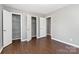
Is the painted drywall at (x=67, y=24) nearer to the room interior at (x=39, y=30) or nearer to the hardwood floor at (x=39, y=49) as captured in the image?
the room interior at (x=39, y=30)

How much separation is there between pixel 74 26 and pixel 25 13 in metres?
3.10

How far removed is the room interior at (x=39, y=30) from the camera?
11.3 ft

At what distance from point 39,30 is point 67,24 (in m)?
2.55

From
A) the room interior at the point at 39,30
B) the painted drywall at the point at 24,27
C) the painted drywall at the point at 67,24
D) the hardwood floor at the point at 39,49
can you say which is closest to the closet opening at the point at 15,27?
the room interior at the point at 39,30

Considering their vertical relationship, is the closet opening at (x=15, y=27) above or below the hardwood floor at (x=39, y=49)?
above

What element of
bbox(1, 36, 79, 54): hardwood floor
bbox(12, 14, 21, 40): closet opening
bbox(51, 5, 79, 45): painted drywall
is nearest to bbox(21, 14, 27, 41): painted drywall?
bbox(12, 14, 21, 40): closet opening

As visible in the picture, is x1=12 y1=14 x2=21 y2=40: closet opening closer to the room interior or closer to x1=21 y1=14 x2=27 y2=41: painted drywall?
the room interior

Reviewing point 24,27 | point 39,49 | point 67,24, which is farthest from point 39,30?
point 39,49

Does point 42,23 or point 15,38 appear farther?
point 42,23

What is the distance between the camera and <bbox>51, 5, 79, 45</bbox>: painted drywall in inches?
151
